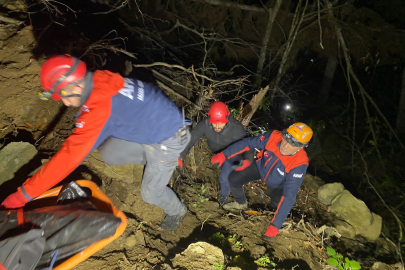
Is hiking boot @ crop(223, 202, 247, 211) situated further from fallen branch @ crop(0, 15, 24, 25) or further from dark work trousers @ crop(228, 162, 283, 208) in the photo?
fallen branch @ crop(0, 15, 24, 25)

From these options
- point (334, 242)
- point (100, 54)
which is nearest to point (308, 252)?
point (334, 242)

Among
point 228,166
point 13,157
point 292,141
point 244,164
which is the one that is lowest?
point 228,166

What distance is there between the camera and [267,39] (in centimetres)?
630

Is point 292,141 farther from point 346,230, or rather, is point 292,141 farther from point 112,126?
point 346,230

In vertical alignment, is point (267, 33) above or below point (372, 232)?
above

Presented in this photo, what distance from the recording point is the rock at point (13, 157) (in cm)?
259

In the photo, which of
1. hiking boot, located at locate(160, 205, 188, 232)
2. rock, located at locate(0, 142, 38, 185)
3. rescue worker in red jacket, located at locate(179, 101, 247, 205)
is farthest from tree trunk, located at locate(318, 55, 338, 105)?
rock, located at locate(0, 142, 38, 185)

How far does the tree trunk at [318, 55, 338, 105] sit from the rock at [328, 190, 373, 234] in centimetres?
564

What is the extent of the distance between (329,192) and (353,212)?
61 cm

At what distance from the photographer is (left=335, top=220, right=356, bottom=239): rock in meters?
4.63

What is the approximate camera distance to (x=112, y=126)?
2096 mm

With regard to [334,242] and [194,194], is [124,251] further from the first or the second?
[334,242]

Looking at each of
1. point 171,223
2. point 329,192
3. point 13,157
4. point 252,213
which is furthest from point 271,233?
point 13,157

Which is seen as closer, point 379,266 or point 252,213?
point 379,266
